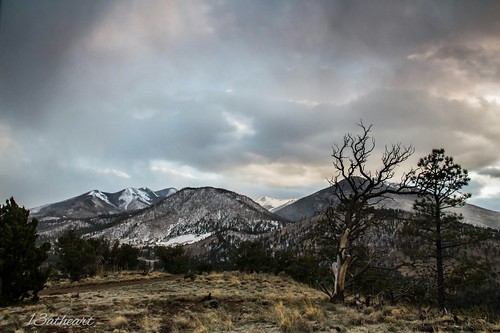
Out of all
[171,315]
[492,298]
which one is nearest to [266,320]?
[171,315]

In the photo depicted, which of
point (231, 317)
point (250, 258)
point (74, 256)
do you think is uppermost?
point (74, 256)

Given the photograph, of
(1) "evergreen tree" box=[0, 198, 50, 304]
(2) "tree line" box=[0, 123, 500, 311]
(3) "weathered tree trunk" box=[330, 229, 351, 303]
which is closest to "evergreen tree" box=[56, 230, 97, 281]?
(2) "tree line" box=[0, 123, 500, 311]

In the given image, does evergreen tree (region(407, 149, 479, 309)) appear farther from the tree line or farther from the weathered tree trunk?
the weathered tree trunk

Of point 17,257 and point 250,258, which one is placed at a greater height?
point 17,257

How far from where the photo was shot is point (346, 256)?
50.7 ft

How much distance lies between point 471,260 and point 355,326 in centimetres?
1907

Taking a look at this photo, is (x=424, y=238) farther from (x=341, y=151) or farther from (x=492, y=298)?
(x=492, y=298)

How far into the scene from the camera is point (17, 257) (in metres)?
16.7

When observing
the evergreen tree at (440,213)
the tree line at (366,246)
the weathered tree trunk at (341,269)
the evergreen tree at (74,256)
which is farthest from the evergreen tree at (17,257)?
the evergreen tree at (440,213)

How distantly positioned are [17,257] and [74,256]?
14791mm

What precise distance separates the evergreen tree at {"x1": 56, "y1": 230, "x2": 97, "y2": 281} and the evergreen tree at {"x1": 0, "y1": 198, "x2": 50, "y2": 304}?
13.9 m

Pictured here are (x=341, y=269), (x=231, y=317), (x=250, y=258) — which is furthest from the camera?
(x=250, y=258)

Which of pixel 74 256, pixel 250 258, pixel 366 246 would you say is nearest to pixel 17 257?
pixel 74 256

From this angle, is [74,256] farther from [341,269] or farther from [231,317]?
[341,269]
